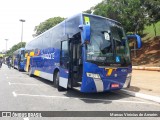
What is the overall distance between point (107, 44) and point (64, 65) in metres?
2.52

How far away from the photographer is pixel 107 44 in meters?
10.5

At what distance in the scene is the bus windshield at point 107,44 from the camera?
10.2 m

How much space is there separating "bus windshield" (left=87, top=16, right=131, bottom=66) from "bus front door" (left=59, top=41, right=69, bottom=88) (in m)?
1.81

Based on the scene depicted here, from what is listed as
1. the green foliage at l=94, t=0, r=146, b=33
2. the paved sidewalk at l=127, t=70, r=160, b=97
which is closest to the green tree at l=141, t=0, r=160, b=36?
the green foliage at l=94, t=0, r=146, b=33

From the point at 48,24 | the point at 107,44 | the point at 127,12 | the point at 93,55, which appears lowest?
the point at 93,55

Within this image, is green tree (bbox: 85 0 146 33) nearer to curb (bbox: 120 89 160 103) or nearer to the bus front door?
the bus front door

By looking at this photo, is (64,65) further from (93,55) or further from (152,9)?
(152,9)

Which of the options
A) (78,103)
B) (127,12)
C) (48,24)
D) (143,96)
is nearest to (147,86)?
(143,96)

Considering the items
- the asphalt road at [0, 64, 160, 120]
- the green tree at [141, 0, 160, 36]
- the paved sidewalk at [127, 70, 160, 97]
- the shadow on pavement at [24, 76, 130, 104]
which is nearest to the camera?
the asphalt road at [0, 64, 160, 120]

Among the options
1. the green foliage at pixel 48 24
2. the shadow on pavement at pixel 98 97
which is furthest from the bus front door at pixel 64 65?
the green foliage at pixel 48 24

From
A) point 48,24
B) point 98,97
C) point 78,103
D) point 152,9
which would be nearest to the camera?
point 78,103

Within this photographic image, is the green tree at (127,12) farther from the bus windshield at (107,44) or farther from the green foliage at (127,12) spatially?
the bus windshield at (107,44)

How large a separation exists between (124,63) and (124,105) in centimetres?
207

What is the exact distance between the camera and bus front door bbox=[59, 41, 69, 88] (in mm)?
11625
